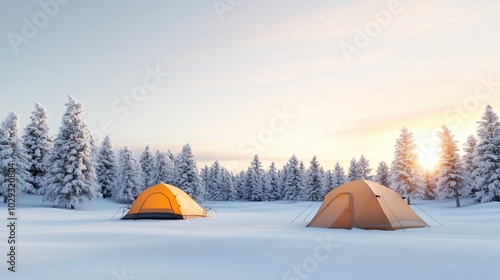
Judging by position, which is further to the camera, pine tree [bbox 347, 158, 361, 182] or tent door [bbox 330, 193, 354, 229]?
pine tree [bbox 347, 158, 361, 182]

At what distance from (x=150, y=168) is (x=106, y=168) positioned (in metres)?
12.9

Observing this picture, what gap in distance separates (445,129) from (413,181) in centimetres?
774

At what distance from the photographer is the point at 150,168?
7569cm

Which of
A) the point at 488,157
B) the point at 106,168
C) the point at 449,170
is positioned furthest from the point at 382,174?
the point at 106,168

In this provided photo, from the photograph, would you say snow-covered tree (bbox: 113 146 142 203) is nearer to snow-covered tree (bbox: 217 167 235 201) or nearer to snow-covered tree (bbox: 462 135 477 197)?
snow-covered tree (bbox: 217 167 235 201)

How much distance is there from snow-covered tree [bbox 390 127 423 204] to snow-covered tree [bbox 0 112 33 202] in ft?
145

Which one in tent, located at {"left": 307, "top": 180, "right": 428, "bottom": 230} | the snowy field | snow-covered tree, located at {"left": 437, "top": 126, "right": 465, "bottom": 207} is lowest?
the snowy field

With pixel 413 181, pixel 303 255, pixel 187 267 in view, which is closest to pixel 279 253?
pixel 303 255

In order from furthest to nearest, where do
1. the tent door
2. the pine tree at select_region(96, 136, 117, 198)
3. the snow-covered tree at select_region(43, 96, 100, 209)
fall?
the pine tree at select_region(96, 136, 117, 198) → the snow-covered tree at select_region(43, 96, 100, 209) → the tent door

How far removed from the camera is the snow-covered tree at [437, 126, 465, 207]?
156 feet

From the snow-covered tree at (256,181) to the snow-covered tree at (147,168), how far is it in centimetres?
2448

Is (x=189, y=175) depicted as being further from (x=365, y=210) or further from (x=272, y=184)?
(x=365, y=210)

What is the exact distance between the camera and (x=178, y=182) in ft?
190

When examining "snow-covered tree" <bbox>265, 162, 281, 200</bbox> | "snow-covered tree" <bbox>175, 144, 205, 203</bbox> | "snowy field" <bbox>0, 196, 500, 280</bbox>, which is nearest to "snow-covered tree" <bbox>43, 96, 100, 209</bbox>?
"snow-covered tree" <bbox>175, 144, 205, 203</bbox>
